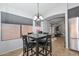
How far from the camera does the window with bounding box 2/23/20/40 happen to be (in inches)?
79.2

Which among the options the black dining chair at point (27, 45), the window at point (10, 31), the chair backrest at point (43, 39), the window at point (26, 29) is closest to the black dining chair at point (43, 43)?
the chair backrest at point (43, 39)

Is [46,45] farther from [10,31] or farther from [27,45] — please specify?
[10,31]

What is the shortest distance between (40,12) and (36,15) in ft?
0.36

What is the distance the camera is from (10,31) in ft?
6.70

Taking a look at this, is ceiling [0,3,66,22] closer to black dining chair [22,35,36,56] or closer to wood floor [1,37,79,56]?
black dining chair [22,35,36,56]

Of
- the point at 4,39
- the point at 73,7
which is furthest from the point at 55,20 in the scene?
the point at 4,39

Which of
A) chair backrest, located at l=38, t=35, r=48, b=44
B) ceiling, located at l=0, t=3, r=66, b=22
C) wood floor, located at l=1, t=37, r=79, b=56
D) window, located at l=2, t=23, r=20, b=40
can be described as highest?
ceiling, located at l=0, t=3, r=66, b=22

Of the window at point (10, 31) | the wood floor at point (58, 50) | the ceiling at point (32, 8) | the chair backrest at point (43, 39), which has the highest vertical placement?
the ceiling at point (32, 8)

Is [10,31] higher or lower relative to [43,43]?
higher

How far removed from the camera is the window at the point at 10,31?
2012 millimetres

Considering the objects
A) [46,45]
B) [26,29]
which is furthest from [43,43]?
[26,29]

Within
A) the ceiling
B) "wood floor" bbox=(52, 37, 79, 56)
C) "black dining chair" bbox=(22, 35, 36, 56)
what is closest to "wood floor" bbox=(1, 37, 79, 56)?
"wood floor" bbox=(52, 37, 79, 56)

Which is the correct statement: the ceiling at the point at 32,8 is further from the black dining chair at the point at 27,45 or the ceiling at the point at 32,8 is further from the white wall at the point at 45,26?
the black dining chair at the point at 27,45

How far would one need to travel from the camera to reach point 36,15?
6.85 ft
